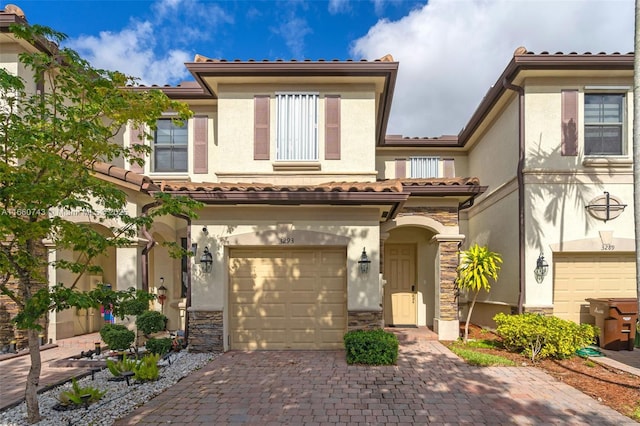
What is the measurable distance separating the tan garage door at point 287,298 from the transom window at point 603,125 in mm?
7422

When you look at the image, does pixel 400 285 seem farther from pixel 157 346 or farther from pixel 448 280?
pixel 157 346

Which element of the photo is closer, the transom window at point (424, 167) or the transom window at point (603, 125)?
the transom window at point (603, 125)

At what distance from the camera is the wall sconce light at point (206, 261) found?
7.96 m

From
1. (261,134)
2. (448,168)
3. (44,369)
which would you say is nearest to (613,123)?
(448,168)

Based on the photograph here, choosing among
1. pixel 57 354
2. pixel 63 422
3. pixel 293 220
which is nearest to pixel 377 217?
pixel 293 220

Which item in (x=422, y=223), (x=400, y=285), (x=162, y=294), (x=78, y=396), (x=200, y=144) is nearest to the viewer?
(x=78, y=396)

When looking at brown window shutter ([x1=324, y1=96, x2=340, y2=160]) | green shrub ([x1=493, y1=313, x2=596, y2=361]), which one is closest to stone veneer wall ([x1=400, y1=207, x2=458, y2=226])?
brown window shutter ([x1=324, y1=96, x2=340, y2=160])

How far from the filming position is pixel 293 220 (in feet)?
26.7

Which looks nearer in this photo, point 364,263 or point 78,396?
point 78,396

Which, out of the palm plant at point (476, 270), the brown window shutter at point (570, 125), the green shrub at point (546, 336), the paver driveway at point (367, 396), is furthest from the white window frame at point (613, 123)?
the paver driveway at point (367, 396)

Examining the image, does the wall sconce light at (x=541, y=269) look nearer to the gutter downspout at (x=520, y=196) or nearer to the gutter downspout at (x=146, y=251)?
the gutter downspout at (x=520, y=196)

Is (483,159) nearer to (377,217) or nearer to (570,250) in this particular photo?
(570,250)

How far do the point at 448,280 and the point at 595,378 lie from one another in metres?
3.87

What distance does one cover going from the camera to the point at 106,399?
5.57 meters
